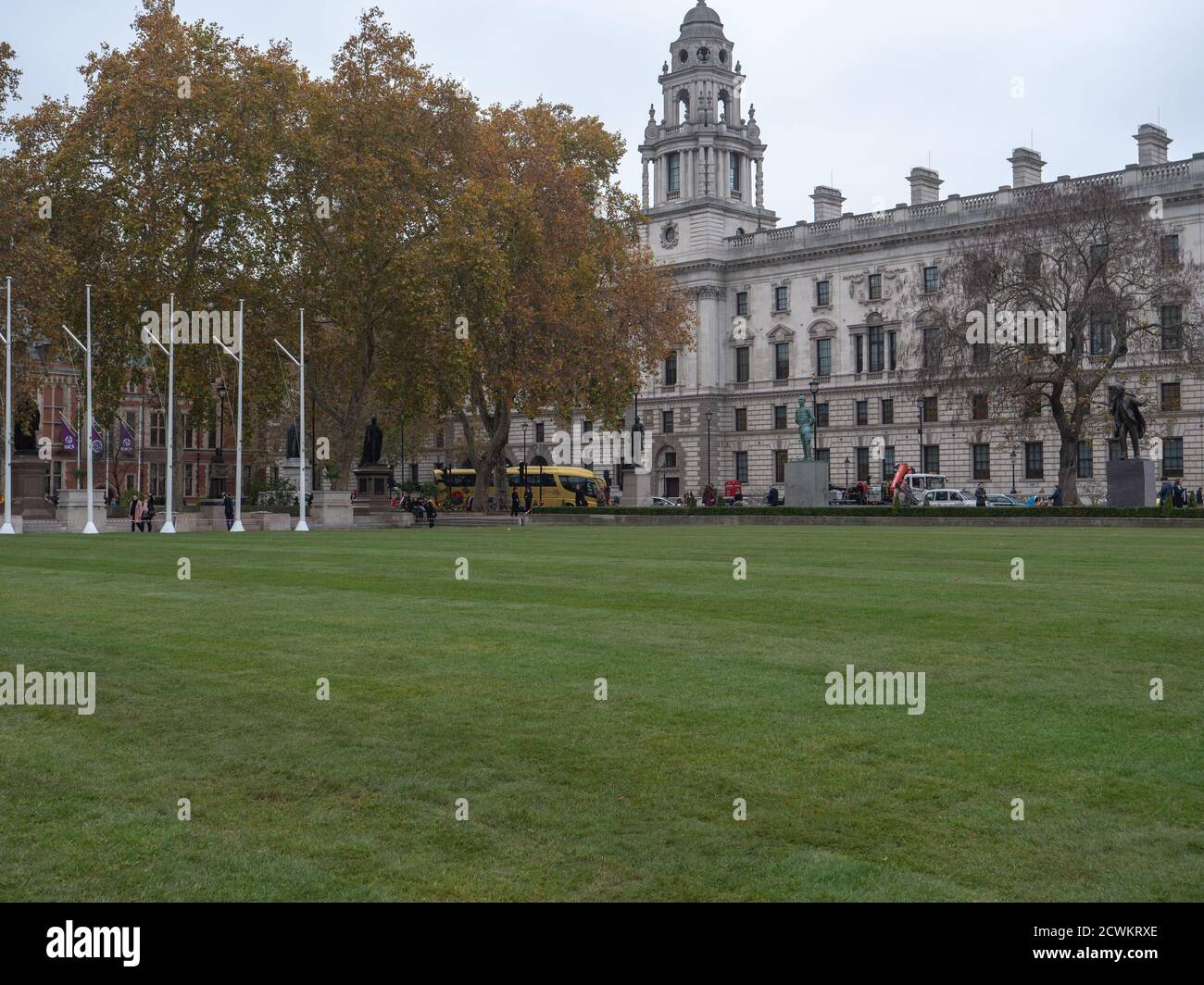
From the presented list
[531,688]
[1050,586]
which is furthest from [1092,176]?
[531,688]

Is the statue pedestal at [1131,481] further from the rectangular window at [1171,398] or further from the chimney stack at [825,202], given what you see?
the chimney stack at [825,202]

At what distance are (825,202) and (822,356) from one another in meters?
12.5

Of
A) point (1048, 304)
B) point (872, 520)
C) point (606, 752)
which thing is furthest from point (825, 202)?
point (606, 752)

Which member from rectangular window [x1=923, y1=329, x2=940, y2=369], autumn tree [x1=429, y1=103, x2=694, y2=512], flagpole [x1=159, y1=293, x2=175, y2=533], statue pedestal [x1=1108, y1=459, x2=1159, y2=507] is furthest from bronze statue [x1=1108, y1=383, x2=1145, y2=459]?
flagpole [x1=159, y1=293, x2=175, y2=533]

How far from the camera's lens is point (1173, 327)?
56.0 metres

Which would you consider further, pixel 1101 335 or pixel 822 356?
pixel 822 356

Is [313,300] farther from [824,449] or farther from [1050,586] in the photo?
[824,449]

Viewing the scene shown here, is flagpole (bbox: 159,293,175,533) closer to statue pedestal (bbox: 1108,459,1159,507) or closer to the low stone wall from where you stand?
the low stone wall

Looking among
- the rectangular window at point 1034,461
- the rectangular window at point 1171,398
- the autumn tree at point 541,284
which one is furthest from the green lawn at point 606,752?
the rectangular window at point 1034,461

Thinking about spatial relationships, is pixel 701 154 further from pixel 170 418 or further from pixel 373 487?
pixel 170 418

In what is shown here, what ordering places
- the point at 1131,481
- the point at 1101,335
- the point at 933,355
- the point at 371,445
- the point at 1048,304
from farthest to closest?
1. the point at 1101,335
2. the point at 371,445
3. the point at 1048,304
4. the point at 933,355
5. the point at 1131,481

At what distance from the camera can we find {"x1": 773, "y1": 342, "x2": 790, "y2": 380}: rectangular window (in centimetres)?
10031

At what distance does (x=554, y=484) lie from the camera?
87.1m
